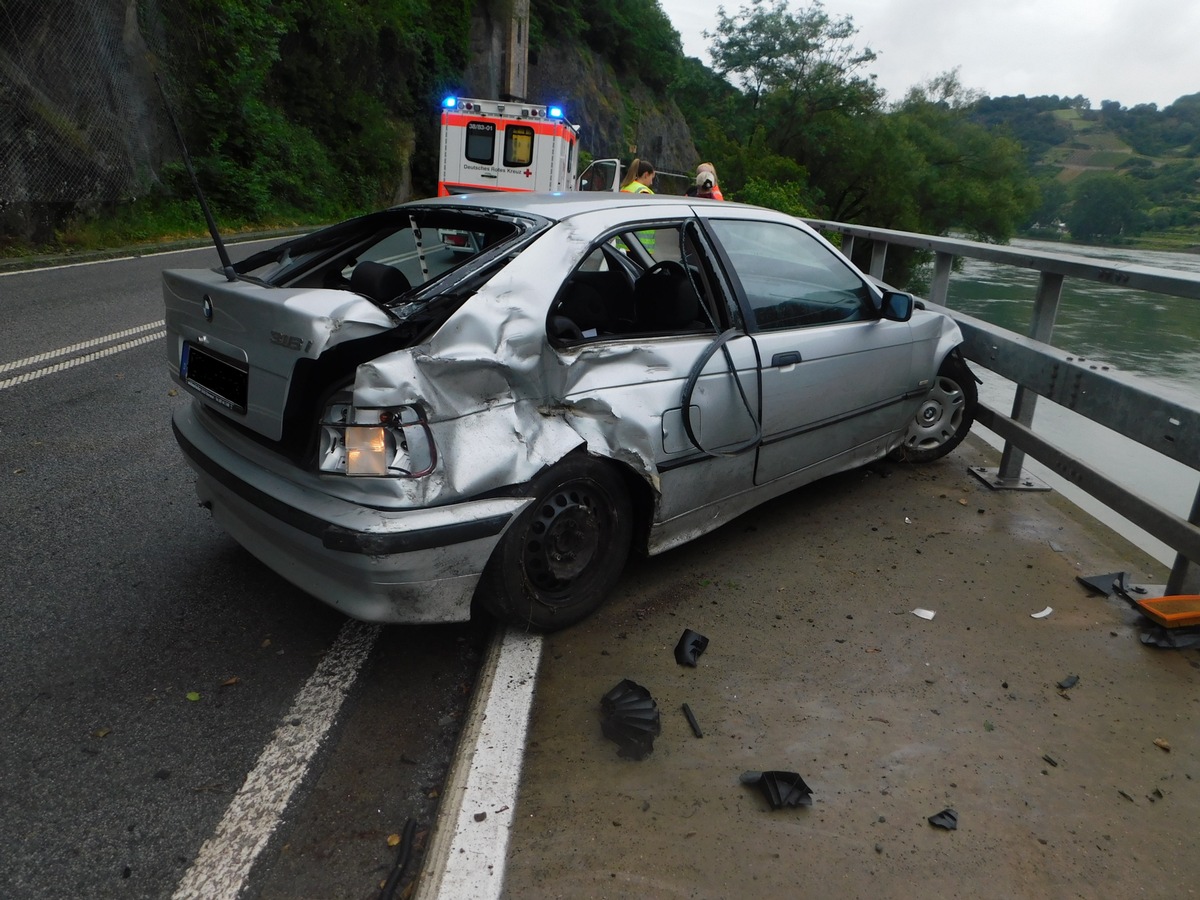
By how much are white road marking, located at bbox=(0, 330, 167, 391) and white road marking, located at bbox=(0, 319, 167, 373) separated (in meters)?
0.17

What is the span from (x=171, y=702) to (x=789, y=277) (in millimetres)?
3156

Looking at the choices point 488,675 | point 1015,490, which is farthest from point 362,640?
point 1015,490

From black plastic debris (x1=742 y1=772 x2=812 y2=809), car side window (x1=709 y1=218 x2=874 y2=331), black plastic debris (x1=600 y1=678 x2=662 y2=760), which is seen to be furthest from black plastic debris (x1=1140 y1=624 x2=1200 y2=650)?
black plastic debris (x1=600 y1=678 x2=662 y2=760)

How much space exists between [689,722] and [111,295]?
1015cm

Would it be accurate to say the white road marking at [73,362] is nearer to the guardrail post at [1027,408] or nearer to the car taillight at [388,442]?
the car taillight at [388,442]

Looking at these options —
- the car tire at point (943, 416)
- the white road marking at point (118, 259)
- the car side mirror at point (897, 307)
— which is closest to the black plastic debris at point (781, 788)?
the car side mirror at point (897, 307)

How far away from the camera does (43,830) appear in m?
2.29

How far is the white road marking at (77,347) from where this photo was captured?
681cm

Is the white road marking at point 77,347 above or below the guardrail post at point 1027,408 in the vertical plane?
below

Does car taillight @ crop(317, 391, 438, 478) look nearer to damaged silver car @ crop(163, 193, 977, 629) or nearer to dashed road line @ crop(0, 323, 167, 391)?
damaged silver car @ crop(163, 193, 977, 629)

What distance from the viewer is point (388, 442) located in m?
2.73

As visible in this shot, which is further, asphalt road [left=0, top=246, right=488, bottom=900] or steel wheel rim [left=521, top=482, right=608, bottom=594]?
steel wheel rim [left=521, top=482, right=608, bottom=594]

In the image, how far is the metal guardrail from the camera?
Answer: 352cm

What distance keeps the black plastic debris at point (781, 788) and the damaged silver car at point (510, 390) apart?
103cm
